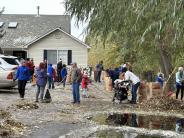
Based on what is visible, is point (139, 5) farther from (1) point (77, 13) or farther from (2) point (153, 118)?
(1) point (77, 13)

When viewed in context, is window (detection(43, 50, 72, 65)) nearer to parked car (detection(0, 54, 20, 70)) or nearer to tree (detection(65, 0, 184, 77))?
parked car (detection(0, 54, 20, 70))

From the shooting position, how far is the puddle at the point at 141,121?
14887 mm

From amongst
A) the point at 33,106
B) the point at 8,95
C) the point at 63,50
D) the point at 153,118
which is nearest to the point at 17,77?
the point at 8,95

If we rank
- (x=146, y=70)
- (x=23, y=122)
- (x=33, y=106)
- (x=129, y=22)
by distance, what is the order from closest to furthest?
(x=23, y=122) < (x=129, y=22) < (x=33, y=106) < (x=146, y=70)

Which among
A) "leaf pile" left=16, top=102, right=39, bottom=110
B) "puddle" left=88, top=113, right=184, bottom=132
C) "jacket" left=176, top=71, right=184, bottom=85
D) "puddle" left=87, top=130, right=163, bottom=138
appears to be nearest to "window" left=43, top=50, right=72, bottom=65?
"jacket" left=176, top=71, right=184, bottom=85

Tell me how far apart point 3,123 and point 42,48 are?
3240 cm

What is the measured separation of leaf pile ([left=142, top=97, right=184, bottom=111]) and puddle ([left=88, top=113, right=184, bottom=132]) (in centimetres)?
248

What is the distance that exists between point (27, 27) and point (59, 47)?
762 cm

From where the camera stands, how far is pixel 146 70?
1500 inches

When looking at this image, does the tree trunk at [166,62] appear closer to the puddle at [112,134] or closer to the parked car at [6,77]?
the parked car at [6,77]

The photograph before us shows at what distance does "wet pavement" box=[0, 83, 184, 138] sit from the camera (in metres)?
13.0

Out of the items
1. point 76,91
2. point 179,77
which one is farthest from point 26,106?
point 179,77

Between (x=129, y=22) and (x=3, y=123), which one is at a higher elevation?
(x=129, y=22)

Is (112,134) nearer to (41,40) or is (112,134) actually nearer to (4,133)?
(4,133)
